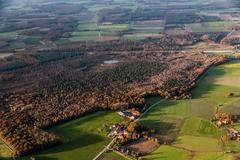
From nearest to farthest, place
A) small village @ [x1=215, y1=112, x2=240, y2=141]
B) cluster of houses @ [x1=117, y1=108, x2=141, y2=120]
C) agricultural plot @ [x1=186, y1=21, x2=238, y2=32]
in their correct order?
small village @ [x1=215, y1=112, x2=240, y2=141] < cluster of houses @ [x1=117, y1=108, x2=141, y2=120] < agricultural plot @ [x1=186, y1=21, x2=238, y2=32]

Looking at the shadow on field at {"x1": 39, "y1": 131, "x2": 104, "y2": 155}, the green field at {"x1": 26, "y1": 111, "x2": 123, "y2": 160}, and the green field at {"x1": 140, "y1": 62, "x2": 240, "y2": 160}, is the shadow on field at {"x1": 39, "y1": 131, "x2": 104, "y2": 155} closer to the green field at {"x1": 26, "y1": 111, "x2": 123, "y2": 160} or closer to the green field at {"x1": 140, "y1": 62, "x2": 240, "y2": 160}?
the green field at {"x1": 26, "y1": 111, "x2": 123, "y2": 160}

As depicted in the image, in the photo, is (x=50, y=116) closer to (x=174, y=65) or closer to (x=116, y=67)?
(x=116, y=67)

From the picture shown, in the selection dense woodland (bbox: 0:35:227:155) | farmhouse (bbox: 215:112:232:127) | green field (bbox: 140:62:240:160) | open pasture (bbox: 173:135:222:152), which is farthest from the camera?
farmhouse (bbox: 215:112:232:127)

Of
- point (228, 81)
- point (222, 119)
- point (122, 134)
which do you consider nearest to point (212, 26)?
point (228, 81)

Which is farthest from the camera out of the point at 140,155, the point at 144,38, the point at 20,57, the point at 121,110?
the point at 144,38

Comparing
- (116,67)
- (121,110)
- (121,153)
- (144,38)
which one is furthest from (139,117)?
(144,38)

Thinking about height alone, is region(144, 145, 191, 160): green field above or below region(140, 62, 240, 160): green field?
below

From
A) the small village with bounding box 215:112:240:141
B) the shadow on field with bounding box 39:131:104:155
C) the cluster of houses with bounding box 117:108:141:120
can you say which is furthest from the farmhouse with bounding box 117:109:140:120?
the small village with bounding box 215:112:240:141

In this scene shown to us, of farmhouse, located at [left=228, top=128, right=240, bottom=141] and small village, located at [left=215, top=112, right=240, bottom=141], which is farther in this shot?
small village, located at [left=215, top=112, right=240, bottom=141]
